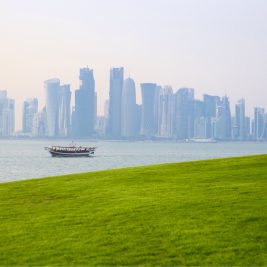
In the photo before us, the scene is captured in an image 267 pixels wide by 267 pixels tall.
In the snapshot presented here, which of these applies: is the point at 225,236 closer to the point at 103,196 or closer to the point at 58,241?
the point at 58,241

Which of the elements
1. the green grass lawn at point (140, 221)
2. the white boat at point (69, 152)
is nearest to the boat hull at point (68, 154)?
the white boat at point (69, 152)

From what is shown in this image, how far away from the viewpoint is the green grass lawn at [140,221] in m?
8.79

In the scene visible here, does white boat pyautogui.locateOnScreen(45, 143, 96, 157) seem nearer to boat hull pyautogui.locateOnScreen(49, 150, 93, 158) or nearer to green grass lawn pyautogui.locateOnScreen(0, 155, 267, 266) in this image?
boat hull pyautogui.locateOnScreen(49, 150, 93, 158)

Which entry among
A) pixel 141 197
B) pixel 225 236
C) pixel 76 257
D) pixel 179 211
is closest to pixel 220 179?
pixel 141 197

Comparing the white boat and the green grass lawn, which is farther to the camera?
the white boat

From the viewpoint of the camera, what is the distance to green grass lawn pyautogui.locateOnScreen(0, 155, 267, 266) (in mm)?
8789

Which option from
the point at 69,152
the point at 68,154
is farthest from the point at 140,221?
the point at 68,154

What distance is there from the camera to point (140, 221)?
10648mm

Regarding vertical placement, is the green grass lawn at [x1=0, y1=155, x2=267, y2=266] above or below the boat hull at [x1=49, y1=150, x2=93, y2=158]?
above

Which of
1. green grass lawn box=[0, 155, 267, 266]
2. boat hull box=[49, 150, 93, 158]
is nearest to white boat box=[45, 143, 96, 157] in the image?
boat hull box=[49, 150, 93, 158]

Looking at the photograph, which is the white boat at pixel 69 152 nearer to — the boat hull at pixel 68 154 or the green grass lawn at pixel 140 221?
the boat hull at pixel 68 154

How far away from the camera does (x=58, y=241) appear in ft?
31.9

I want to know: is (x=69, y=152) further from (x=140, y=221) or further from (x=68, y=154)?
(x=140, y=221)

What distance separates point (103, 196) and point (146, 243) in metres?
4.25
